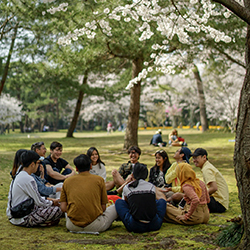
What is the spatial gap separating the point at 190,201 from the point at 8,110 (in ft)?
123

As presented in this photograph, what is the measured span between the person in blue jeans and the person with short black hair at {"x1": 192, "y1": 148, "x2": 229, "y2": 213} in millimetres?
1267

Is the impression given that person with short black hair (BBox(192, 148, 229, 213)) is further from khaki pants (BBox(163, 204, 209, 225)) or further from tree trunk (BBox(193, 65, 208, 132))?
tree trunk (BBox(193, 65, 208, 132))

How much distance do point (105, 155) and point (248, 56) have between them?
1061 centimetres

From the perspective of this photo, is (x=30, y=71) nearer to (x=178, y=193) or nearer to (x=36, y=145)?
(x=36, y=145)

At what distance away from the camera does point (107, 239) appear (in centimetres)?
400

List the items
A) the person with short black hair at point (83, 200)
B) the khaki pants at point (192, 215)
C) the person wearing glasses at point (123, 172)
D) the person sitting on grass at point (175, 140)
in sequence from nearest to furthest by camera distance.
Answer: the person with short black hair at point (83, 200), the khaki pants at point (192, 215), the person wearing glasses at point (123, 172), the person sitting on grass at point (175, 140)

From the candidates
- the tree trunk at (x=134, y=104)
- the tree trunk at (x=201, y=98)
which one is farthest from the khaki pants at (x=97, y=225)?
the tree trunk at (x=201, y=98)

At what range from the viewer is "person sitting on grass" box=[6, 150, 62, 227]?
4223mm

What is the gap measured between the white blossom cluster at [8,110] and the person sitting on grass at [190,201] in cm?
3592

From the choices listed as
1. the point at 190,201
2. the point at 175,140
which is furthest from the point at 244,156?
the point at 175,140

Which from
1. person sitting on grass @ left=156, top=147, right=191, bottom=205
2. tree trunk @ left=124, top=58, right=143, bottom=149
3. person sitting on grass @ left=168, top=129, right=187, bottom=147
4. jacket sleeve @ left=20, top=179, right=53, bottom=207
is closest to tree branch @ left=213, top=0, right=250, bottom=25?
person sitting on grass @ left=156, top=147, right=191, bottom=205

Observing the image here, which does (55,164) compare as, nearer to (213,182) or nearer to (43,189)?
(43,189)

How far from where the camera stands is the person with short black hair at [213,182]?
5.20 meters

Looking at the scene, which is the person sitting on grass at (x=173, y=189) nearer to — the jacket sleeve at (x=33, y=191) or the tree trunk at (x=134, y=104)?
the jacket sleeve at (x=33, y=191)
